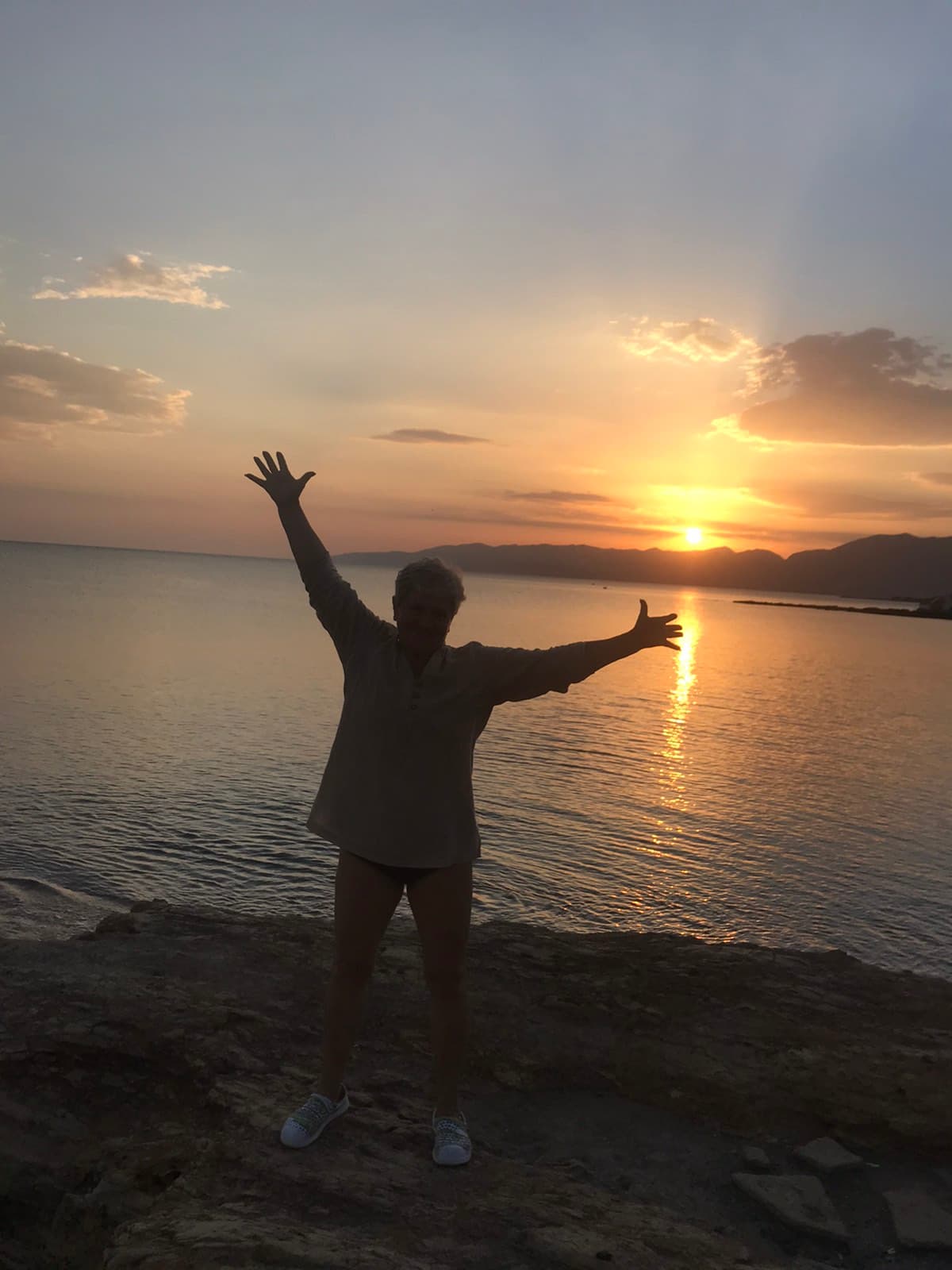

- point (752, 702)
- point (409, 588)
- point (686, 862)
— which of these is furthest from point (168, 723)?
point (752, 702)

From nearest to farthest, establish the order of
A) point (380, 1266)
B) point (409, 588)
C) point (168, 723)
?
point (380, 1266), point (409, 588), point (168, 723)

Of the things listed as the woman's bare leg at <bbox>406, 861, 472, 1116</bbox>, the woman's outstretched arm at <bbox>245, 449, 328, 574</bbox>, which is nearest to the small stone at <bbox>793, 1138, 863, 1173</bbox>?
the woman's bare leg at <bbox>406, 861, 472, 1116</bbox>

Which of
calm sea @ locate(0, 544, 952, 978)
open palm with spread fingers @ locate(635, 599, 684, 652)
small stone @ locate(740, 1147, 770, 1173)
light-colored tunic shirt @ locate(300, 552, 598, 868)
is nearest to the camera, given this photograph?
light-colored tunic shirt @ locate(300, 552, 598, 868)

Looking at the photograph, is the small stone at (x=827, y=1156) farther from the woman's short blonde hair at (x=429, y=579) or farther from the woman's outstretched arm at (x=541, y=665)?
the woman's short blonde hair at (x=429, y=579)

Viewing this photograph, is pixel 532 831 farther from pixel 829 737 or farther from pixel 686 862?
pixel 829 737

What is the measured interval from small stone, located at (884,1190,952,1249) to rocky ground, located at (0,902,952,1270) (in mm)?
15

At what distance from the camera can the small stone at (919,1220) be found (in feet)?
13.2

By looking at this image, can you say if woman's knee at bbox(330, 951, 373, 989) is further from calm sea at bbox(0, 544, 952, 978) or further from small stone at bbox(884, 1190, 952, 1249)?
calm sea at bbox(0, 544, 952, 978)

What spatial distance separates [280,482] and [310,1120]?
9.75ft

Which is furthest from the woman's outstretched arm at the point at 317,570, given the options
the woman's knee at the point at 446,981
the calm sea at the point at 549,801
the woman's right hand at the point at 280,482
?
the calm sea at the point at 549,801

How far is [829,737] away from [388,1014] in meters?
23.7

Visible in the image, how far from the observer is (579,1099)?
5.03m

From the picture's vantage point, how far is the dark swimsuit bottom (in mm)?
3998

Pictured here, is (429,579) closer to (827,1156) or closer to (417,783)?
(417,783)
